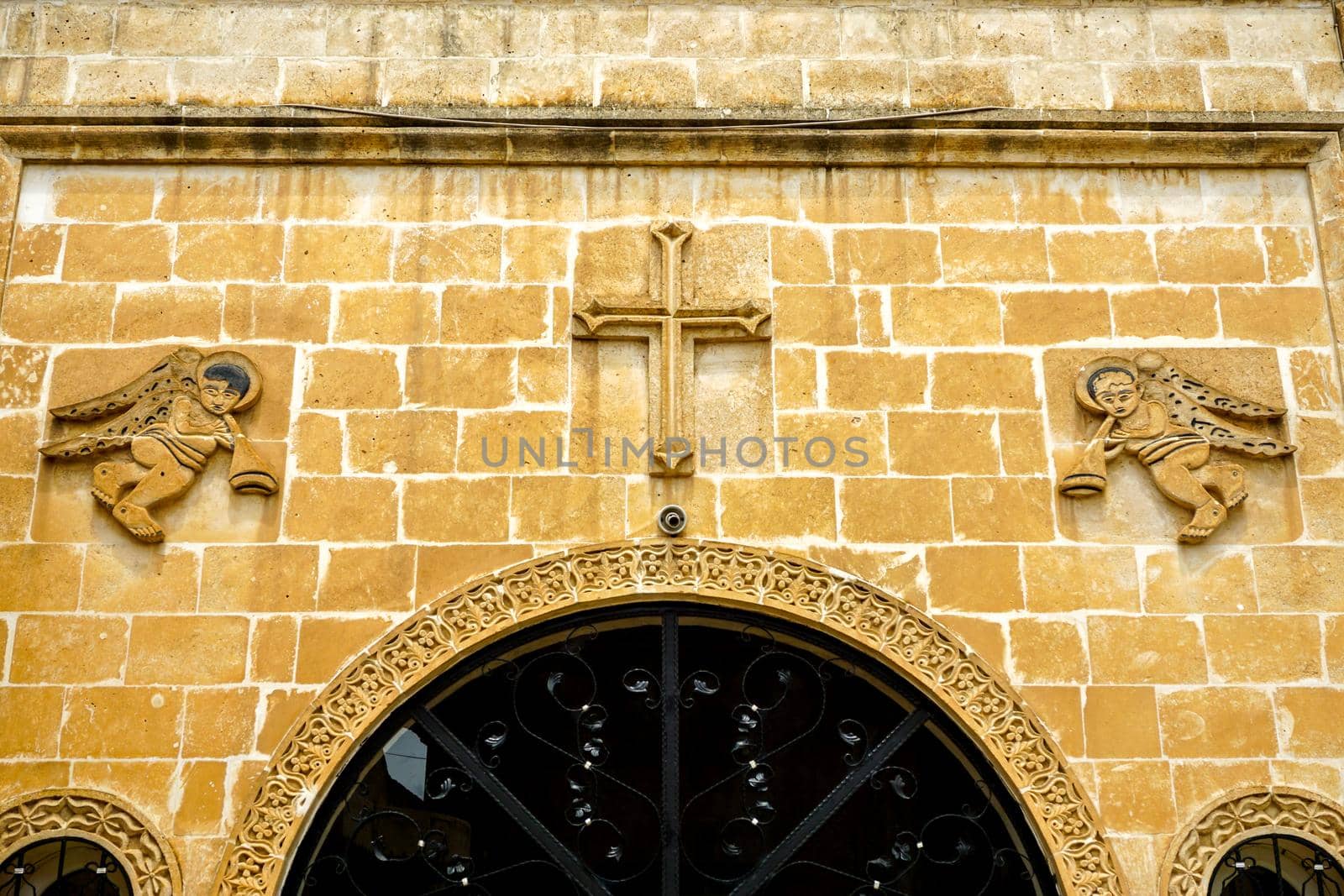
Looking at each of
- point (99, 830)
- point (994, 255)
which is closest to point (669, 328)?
point (994, 255)

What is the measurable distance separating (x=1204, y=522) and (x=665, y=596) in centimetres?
219

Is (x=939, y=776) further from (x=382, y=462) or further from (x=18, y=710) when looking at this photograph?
(x=18, y=710)

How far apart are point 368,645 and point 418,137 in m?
2.24

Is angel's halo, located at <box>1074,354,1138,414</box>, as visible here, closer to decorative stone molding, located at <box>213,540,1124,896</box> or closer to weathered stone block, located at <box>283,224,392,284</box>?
decorative stone molding, located at <box>213,540,1124,896</box>

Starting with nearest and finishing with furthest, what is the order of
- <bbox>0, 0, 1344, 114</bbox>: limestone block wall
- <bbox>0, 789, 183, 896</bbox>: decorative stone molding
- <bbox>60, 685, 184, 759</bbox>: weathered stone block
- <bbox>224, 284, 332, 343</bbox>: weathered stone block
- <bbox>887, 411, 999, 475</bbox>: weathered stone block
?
<bbox>0, 789, 183, 896</bbox>: decorative stone molding → <bbox>60, 685, 184, 759</bbox>: weathered stone block → <bbox>887, 411, 999, 475</bbox>: weathered stone block → <bbox>224, 284, 332, 343</bbox>: weathered stone block → <bbox>0, 0, 1344, 114</bbox>: limestone block wall

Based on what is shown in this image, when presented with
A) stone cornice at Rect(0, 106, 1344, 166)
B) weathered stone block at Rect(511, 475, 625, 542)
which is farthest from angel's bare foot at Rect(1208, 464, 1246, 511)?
weathered stone block at Rect(511, 475, 625, 542)

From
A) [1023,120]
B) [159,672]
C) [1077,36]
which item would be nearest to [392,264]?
[159,672]

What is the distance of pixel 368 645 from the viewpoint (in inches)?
242

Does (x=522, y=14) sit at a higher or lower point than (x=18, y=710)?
higher

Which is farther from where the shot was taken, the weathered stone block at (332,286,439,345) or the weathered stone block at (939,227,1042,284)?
the weathered stone block at (939,227,1042,284)

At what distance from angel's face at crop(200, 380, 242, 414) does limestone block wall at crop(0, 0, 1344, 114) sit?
1.36 metres

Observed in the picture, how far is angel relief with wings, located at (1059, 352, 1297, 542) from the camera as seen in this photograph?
6297 mm

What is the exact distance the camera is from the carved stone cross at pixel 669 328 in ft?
21.3

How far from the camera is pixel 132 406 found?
6.41 metres
